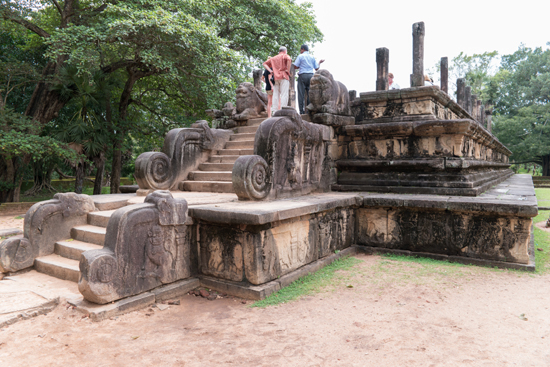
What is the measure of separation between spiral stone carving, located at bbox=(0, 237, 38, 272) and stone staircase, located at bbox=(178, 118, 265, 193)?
7.90ft

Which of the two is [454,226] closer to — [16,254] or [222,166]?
[222,166]

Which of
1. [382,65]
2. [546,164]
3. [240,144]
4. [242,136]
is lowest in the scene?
[546,164]

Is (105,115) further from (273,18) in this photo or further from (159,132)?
(273,18)

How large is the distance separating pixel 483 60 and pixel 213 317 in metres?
40.7

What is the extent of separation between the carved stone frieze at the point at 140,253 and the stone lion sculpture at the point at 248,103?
3928mm

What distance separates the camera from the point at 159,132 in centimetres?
1352

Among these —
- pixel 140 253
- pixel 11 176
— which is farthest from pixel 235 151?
pixel 11 176

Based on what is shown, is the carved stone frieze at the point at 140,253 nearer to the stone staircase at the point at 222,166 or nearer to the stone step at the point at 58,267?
the stone step at the point at 58,267

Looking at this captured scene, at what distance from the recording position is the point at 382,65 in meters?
7.20

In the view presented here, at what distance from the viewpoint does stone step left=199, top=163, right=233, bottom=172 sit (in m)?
6.00

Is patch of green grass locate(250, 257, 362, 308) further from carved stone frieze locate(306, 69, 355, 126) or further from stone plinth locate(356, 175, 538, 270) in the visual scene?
carved stone frieze locate(306, 69, 355, 126)

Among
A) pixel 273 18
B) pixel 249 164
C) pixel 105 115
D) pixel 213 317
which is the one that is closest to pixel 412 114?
pixel 249 164

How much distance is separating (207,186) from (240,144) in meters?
1.36

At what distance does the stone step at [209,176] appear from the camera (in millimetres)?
5754
